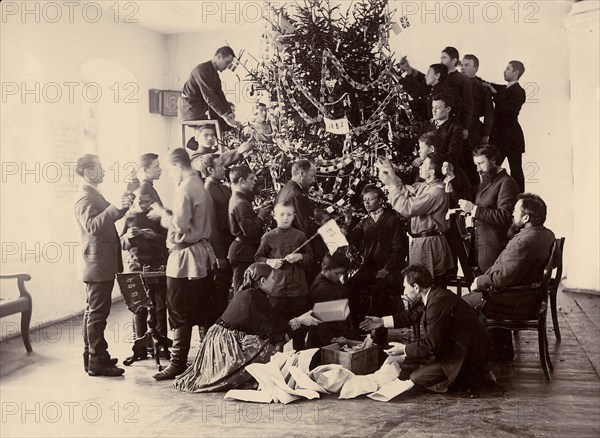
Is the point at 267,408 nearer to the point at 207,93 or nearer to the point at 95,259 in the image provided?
the point at 95,259

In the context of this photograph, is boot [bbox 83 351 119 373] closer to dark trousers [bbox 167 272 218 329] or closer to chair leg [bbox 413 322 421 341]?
dark trousers [bbox 167 272 218 329]

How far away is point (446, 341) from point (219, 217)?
2138mm

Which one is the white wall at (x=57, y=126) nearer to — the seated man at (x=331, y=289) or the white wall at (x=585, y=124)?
the seated man at (x=331, y=289)

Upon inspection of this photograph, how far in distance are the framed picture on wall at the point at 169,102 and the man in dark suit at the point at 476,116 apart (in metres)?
2.45

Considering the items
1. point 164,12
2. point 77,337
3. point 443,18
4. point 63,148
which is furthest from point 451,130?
point 77,337

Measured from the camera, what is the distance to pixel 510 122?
19.0 ft

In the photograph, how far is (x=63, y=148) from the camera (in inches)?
201

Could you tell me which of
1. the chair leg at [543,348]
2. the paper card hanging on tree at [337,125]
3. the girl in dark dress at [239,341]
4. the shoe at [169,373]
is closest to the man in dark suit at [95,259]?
the shoe at [169,373]

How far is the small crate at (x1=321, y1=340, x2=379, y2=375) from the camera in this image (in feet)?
15.5

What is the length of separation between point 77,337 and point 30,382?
0.86 metres

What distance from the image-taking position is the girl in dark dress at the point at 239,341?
4.61 m

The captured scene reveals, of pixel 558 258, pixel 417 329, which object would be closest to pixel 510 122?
pixel 558 258

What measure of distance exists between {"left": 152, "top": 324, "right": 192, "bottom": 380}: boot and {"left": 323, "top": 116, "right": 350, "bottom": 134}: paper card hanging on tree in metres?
1.99

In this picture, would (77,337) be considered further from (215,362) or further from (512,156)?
(512,156)
